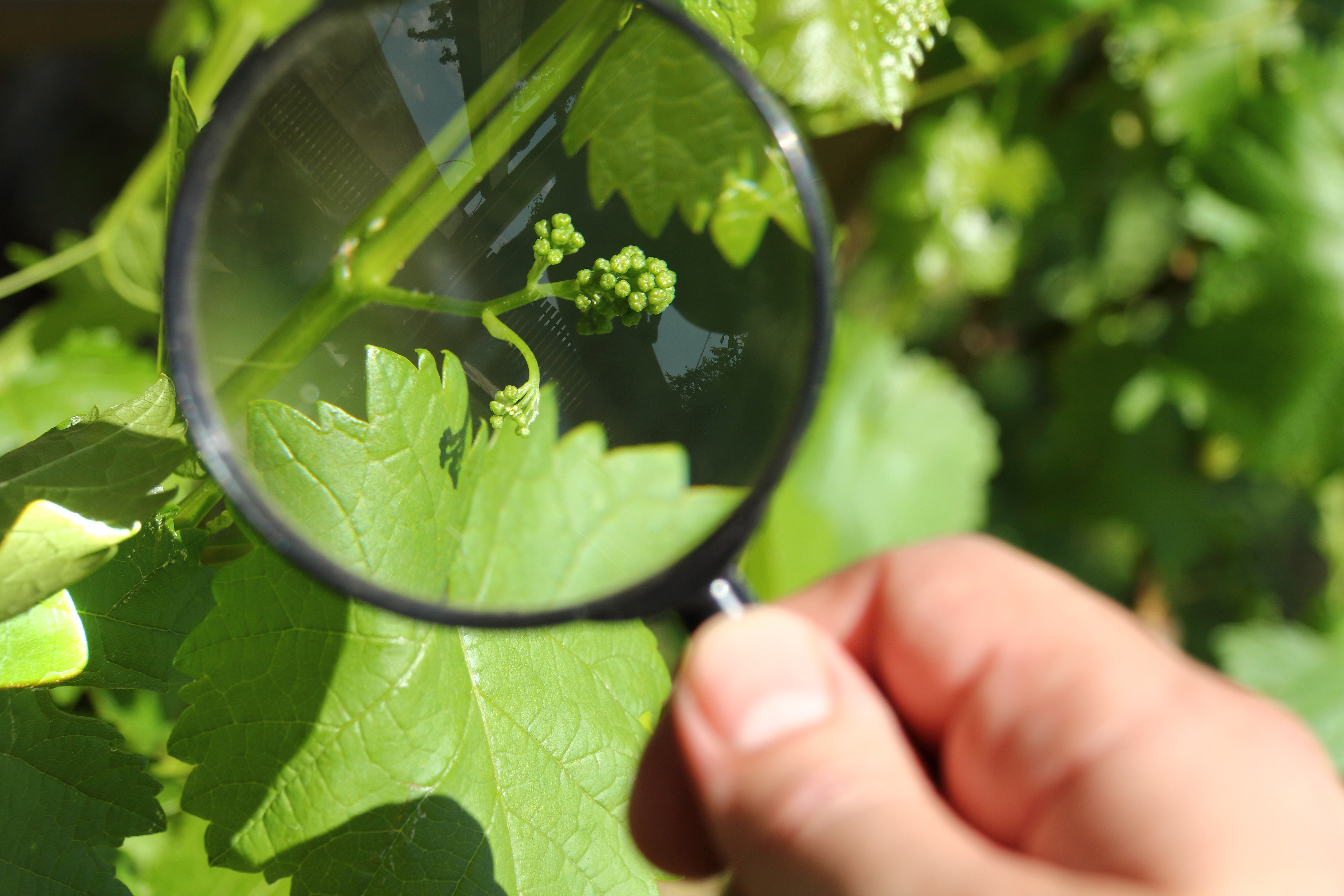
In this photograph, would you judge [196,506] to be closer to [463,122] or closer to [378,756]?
[378,756]

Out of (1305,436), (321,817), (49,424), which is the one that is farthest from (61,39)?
(1305,436)

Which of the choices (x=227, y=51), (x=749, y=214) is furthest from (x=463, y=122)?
(x=227, y=51)

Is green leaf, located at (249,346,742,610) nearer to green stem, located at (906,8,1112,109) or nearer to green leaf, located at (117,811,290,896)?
green leaf, located at (117,811,290,896)

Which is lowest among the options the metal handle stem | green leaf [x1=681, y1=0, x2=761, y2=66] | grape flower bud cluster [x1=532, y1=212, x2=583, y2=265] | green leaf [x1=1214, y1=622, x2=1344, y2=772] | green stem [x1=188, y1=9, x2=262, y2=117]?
green leaf [x1=1214, y1=622, x2=1344, y2=772]

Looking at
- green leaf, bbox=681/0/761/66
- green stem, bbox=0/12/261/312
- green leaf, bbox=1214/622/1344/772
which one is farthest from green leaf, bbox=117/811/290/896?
green leaf, bbox=1214/622/1344/772

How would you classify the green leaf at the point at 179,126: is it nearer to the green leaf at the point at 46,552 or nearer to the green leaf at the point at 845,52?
the green leaf at the point at 46,552

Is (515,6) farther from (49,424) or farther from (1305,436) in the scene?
(1305,436)
